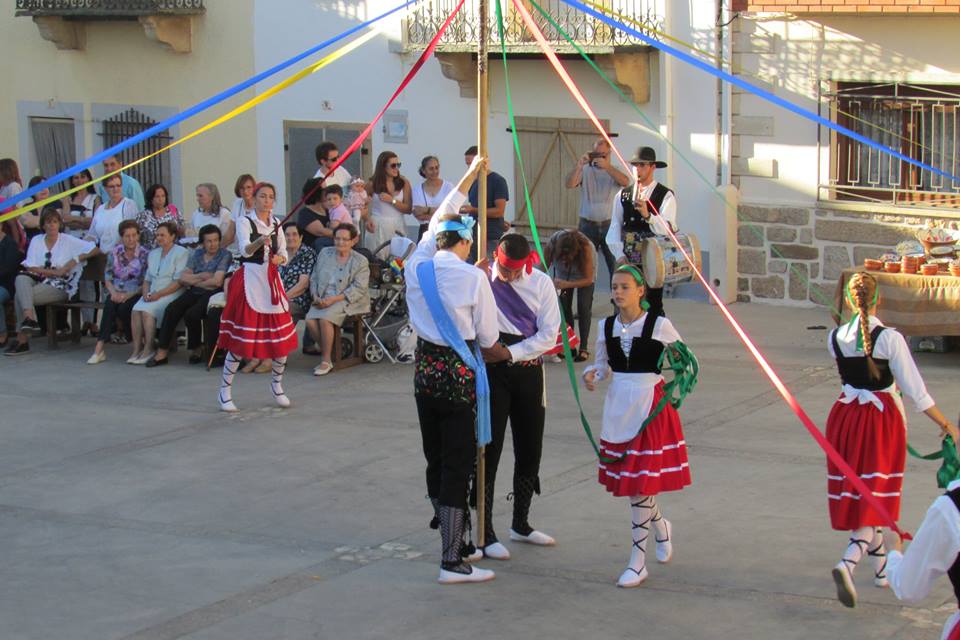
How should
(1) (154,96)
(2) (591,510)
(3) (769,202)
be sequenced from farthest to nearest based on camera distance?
(1) (154,96)
(3) (769,202)
(2) (591,510)

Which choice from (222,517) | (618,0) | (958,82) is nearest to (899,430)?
(222,517)

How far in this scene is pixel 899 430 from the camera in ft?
22.0

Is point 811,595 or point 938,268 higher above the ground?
point 938,268

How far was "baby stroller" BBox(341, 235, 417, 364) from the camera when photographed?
12594mm

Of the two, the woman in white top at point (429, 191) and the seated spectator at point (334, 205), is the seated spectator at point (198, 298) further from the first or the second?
the woman in white top at point (429, 191)

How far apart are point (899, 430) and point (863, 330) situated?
0.48 meters

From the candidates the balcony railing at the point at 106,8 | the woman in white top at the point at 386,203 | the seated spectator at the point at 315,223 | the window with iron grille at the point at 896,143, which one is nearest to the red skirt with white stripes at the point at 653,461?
the seated spectator at the point at 315,223

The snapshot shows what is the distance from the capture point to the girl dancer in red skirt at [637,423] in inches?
272

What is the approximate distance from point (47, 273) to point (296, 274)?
271cm

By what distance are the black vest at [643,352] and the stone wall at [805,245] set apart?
716 cm

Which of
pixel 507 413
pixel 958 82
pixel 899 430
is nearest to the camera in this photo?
pixel 899 430

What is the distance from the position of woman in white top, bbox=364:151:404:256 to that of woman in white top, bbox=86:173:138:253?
89.5 inches

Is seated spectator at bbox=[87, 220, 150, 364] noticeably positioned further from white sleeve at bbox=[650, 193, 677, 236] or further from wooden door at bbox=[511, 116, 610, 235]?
wooden door at bbox=[511, 116, 610, 235]

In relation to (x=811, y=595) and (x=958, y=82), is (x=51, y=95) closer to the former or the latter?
(x=958, y=82)
